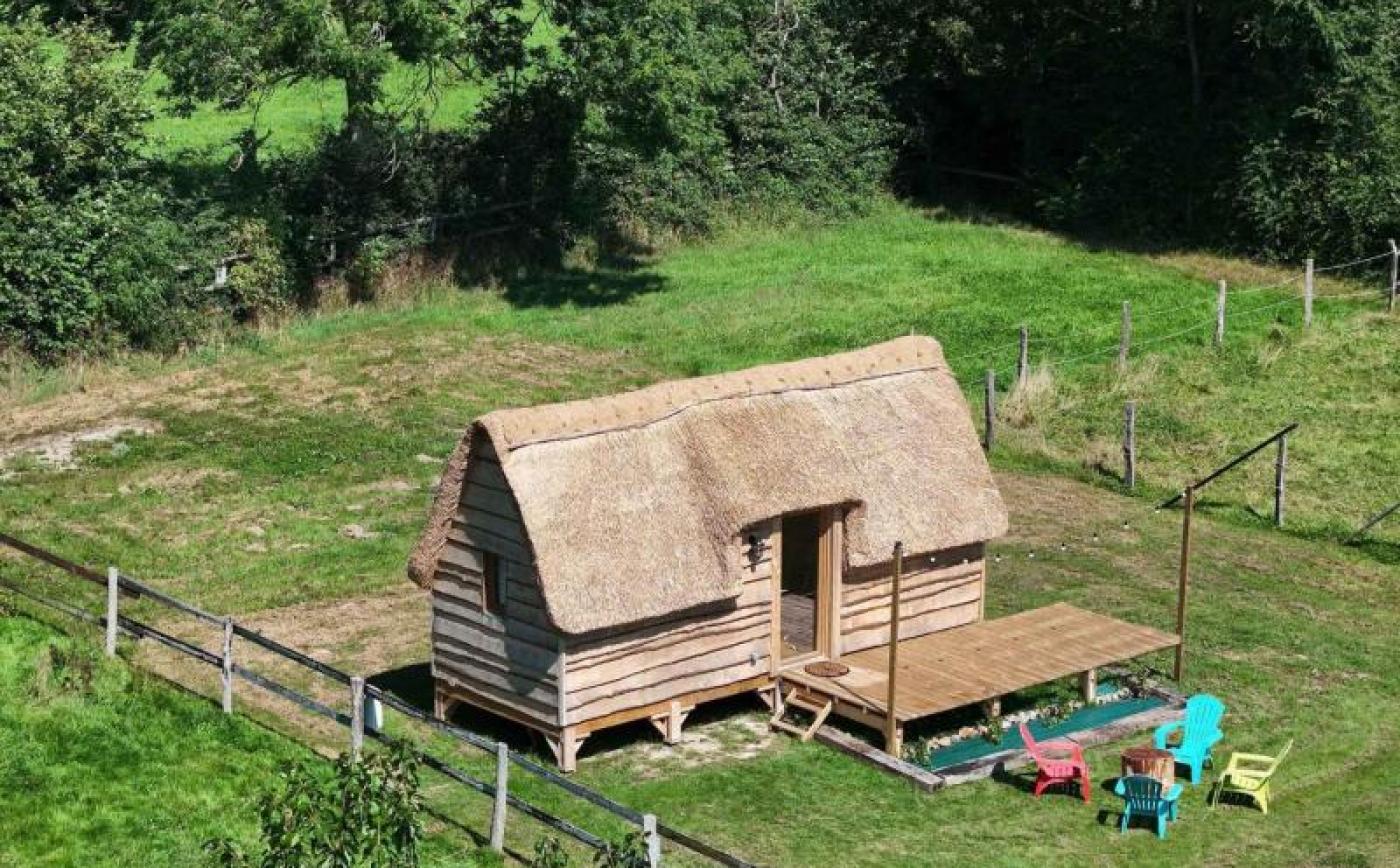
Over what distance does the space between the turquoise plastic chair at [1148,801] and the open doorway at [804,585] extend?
429 centimetres

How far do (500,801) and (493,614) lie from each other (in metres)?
2.83

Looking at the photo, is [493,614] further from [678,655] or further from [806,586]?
[806,586]

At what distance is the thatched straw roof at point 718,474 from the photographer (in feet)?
76.1

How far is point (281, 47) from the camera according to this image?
38844 mm

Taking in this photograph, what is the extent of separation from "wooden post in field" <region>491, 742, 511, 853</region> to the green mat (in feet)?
15.9

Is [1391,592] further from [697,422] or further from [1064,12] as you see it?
[1064,12]

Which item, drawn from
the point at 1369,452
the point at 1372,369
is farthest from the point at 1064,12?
the point at 1369,452

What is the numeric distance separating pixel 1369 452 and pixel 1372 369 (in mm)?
3623

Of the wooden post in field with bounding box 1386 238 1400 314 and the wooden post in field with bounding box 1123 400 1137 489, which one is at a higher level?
the wooden post in field with bounding box 1386 238 1400 314

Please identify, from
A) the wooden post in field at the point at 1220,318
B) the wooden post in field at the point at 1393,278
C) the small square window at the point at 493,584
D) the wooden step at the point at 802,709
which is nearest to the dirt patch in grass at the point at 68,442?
the small square window at the point at 493,584

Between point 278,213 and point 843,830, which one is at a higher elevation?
point 278,213

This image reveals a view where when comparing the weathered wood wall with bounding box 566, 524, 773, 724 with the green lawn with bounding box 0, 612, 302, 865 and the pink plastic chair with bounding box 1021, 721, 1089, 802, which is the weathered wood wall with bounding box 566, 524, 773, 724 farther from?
the green lawn with bounding box 0, 612, 302, 865

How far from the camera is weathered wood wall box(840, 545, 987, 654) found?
25.7 metres

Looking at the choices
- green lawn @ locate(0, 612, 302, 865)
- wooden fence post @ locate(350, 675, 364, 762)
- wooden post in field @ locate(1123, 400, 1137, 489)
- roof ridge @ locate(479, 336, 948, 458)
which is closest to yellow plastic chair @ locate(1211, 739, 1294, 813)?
roof ridge @ locate(479, 336, 948, 458)
